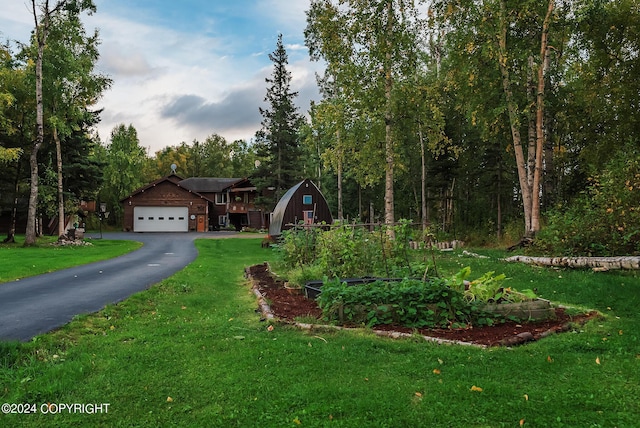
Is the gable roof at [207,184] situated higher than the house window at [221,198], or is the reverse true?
the gable roof at [207,184]

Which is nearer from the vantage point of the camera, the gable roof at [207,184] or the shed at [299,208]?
the shed at [299,208]

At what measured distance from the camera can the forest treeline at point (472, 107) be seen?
13.0 m

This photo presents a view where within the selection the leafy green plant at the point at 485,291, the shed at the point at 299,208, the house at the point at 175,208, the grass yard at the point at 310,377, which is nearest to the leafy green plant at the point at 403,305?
the leafy green plant at the point at 485,291

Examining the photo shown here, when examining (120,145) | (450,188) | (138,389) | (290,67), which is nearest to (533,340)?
(138,389)

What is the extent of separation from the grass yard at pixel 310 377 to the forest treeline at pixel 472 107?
11.1 ft

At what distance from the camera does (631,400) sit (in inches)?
125

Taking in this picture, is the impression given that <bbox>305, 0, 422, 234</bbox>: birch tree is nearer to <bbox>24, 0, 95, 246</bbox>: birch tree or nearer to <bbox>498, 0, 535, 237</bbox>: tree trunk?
<bbox>498, 0, 535, 237</bbox>: tree trunk

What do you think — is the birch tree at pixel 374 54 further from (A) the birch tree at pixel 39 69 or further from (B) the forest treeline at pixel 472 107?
(A) the birch tree at pixel 39 69

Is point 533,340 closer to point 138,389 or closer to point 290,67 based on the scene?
point 138,389

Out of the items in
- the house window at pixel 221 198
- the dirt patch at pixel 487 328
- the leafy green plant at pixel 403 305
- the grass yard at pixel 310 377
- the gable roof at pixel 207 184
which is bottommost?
the grass yard at pixel 310 377

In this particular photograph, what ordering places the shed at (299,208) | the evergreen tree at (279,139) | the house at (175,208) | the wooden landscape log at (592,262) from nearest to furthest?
the wooden landscape log at (592,262), the shed at (299,208), the evergreen tree at (279,139), the house at (175,208)

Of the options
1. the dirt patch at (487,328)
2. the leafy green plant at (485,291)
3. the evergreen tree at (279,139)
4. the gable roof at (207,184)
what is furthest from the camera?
the gable roof at (207,184)

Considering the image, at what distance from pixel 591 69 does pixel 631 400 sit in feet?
53.2

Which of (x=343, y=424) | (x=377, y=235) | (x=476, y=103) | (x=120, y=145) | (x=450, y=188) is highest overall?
(x=120, y=145)
